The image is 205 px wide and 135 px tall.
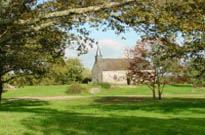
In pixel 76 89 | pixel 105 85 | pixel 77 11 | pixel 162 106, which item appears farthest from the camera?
pixel 105 85

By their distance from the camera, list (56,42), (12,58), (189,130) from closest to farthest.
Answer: (189,130) < (56,42) < (12,58)

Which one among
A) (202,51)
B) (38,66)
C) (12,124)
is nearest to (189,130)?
(12,124)

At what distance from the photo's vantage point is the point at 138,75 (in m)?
32.7

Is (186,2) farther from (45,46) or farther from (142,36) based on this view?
(45,46)

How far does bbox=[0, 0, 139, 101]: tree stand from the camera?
955cm

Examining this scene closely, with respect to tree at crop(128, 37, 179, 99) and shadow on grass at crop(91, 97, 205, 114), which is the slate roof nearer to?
tree at crop(128, 37, 179, 99)

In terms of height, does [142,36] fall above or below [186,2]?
below

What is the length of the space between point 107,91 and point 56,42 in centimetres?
3931

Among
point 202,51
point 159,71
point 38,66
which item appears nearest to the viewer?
point 202,51

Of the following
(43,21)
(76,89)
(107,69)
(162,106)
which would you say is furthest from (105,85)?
(43,21)

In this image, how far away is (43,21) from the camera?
1355 centimetres

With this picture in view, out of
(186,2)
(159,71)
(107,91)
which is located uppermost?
(186,2)

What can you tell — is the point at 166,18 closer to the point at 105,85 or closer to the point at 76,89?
the point at 76,89

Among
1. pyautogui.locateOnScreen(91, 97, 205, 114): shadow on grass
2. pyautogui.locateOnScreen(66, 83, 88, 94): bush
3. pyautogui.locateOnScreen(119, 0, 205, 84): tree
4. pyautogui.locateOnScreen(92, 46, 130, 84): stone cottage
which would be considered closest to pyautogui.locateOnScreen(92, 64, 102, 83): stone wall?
pyautogui.locateOnScreen(92, 46, 130, 84): stone cottage
